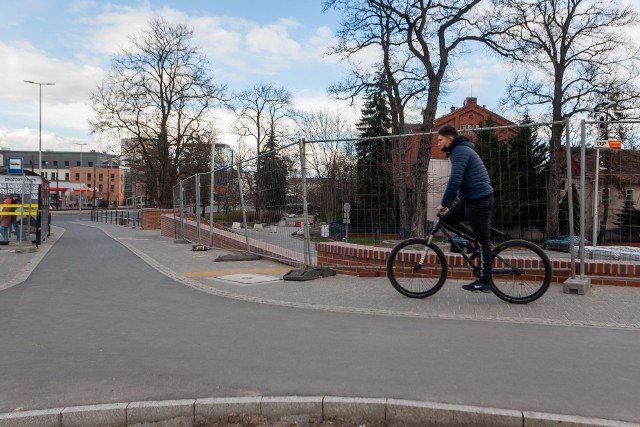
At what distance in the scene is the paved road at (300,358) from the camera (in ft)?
12.1

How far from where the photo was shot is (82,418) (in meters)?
3.44

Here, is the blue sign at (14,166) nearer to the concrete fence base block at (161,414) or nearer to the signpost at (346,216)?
the signpost at (346,216)

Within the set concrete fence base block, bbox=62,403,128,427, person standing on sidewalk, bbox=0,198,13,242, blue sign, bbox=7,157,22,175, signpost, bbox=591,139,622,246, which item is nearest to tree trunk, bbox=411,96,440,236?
signpost, bbox=591,139,622,246

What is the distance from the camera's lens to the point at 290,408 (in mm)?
3502

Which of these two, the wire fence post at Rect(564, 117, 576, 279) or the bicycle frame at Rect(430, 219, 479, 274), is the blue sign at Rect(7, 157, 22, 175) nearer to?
the bicycle frame at Rect(430, 219, 479, 274)

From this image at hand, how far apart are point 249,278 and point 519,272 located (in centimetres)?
435

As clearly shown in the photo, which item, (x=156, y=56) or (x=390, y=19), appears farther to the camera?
(x=156, y=56)

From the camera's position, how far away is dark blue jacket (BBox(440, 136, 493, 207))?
6188 mm

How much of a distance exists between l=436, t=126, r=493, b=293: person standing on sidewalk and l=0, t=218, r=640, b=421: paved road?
563 millimetres

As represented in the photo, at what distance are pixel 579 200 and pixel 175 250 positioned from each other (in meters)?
11.0

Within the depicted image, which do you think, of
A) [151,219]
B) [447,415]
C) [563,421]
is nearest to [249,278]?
[447,415]

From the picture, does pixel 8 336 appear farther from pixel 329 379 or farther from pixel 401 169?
pixel 401 169

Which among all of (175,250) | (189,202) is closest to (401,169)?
(175,250)

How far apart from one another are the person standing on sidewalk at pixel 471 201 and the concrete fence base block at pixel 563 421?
3.15 meters
